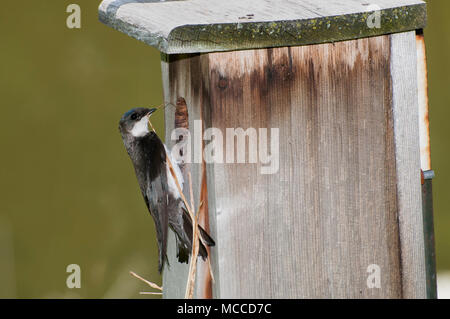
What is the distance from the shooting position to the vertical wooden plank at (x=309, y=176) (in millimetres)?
1941

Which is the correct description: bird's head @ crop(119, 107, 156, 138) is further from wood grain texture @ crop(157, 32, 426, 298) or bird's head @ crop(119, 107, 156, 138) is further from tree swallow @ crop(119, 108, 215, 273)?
wood grain texture @ crop(157, 32, 426, 298)

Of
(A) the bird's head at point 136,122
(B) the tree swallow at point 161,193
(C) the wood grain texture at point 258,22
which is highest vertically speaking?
(C) the wood grain texture at point 258,22

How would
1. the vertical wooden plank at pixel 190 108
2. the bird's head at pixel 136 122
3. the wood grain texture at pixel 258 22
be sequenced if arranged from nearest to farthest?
the wood grain texture at pixel 258 22 → the vertical wooden plank at pixel 190 108 → the bird's head at pixel 136 122

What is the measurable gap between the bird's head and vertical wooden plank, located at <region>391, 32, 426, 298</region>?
35.8 inches

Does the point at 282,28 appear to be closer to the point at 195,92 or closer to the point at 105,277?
the point at 195,92

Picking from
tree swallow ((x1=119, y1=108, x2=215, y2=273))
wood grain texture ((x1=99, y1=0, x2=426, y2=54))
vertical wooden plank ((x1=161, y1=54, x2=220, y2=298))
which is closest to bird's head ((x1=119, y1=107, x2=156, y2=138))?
tree swallow ((x1=119, y1=108, x2=215, y2=273))

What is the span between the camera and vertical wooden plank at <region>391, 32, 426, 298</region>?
6.76ft

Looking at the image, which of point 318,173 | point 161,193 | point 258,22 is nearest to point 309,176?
point 318,173

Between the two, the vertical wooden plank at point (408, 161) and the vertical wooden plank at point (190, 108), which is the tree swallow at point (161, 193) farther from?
the vertical wooden plank at point (408, 161)

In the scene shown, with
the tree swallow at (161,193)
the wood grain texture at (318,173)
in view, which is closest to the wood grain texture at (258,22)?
the wood grain texture at (318,173)

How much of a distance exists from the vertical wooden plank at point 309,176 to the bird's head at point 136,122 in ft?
2.44

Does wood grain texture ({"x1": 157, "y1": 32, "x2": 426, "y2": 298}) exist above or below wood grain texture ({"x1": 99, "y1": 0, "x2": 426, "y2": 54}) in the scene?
below
